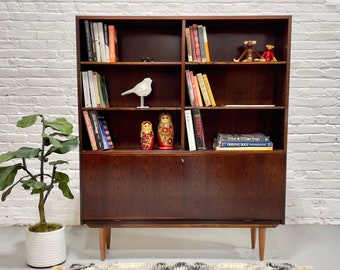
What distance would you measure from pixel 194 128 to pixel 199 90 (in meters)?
0.26

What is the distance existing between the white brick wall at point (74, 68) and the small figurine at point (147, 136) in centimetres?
79

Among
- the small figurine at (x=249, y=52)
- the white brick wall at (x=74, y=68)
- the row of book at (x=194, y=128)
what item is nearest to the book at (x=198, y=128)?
the row of book at (x=194, y=128)

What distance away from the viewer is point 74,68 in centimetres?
312

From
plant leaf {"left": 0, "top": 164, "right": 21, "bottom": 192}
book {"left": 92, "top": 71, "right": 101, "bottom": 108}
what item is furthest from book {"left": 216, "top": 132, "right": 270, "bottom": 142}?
plant leaf {"left": 0, "top": 164, "right": 21, "bottom": 192}

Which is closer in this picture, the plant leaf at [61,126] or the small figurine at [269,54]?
the plant leaf at [61,126]

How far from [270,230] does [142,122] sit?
1.35 metres

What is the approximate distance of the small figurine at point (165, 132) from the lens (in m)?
2.64

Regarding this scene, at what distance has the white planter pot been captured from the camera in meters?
2.44

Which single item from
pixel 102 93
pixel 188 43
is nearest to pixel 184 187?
pixel 102 93

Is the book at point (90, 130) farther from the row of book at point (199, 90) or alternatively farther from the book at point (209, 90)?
the book at point (209, 90)

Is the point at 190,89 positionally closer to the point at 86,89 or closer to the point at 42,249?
the point at 86,89

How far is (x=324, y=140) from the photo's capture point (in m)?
3.20

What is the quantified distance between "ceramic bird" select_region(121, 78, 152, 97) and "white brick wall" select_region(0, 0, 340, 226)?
2.35 feet

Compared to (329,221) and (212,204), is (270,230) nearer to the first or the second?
(329,221)
